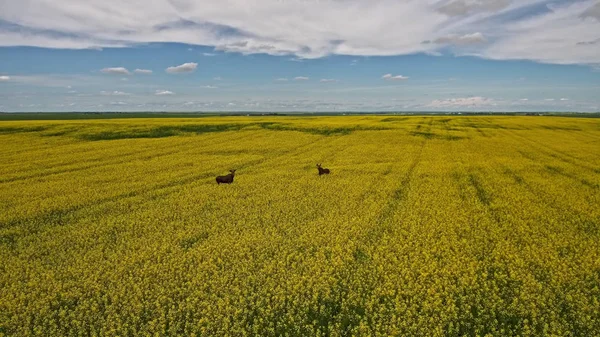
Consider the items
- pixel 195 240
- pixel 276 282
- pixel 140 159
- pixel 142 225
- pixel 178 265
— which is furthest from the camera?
pixel 140 159

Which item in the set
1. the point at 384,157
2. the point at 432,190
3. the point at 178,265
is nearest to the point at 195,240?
the point at 178,265

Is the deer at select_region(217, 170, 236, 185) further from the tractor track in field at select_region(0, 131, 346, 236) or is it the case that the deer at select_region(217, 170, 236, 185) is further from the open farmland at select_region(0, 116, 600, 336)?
the tractor track in field at select_region(0, 131, 346, 236)

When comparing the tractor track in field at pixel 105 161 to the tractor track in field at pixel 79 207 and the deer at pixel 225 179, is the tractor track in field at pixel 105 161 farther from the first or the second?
the deer at pixel 225 179

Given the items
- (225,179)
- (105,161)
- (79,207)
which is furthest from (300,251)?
(105,161)

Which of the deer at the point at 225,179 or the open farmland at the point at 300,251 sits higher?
the deer at the point at 225,179

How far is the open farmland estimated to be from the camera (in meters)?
9.27

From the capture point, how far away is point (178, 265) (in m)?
12.0

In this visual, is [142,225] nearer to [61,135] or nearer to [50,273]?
[50,273]

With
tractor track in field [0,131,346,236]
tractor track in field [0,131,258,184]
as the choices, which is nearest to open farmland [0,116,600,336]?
tractor track in field [0,131,346,236]

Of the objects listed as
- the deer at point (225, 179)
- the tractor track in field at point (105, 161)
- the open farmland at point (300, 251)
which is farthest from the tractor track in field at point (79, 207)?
the tractor track in field at point (105, 161)

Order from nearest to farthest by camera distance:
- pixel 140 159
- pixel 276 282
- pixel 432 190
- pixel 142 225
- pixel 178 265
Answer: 1. pixel 276 282
2. pixel 178 265
3. pixel 142 225
4. pixel 432 190
5. pixel 140 159

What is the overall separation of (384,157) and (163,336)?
28752 millimetres

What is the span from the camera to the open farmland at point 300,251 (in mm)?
9273

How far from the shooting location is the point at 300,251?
13078 mm
